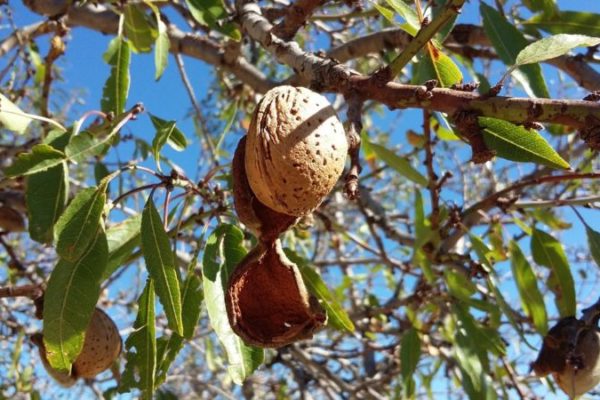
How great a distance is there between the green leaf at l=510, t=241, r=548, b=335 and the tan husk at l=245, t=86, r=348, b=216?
1.41m

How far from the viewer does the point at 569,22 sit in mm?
2301

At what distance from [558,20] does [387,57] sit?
0.69 meters

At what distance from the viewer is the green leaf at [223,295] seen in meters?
1.52

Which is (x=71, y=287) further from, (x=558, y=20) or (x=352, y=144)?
(x=558, y=20)

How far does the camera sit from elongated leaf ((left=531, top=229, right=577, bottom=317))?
2.24 m

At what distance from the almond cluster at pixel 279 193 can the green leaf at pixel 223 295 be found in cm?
22

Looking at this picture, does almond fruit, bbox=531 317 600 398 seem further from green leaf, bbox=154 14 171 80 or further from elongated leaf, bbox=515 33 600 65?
green leaf, bbox=154 14 171 80

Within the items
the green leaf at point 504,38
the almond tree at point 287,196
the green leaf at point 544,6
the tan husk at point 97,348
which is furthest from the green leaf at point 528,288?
the tan husk at point 97,348

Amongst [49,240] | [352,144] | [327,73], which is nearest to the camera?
[352,144]

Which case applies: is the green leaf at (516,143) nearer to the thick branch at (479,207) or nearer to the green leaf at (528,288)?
the thick branch at (479,207)

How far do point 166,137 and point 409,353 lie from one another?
1.53 m

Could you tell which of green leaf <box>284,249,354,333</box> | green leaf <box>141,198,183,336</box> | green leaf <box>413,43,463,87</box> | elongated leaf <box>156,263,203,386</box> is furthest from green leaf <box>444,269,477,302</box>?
green leaf <box>141,198,183,336</box>

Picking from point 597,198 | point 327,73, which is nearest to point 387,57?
point 597,198

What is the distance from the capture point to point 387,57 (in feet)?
8.65
